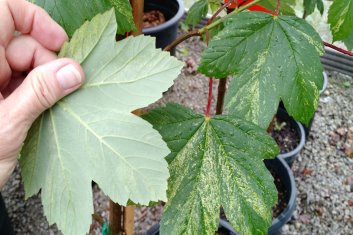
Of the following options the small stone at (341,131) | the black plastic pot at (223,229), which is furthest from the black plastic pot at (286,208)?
the small stone at (341,131)

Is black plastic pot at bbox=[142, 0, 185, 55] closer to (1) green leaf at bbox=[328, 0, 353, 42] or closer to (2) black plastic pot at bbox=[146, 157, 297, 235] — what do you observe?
(2) black plastic pot at bbox=[146, 157, 297, 235]

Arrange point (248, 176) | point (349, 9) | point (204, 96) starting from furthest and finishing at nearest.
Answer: point (204, 96)
point (349, 9)
point (248, 176)

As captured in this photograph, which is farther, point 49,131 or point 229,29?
point 229,29

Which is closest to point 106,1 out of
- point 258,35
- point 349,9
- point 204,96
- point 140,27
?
point 140,27

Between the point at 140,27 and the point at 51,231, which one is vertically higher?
the point at 140,27

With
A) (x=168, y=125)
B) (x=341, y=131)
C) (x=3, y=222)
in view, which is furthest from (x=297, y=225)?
(x=168, y=125)

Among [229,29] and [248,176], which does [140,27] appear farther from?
[248,176]
